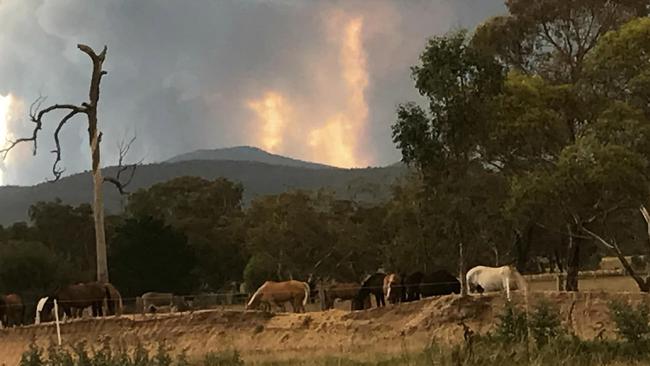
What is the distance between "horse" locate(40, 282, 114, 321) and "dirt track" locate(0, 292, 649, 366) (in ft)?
9.37

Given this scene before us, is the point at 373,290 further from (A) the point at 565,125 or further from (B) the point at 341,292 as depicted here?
(A) the point at 565,125

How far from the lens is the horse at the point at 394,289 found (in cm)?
3045

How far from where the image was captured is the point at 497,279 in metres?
25.9

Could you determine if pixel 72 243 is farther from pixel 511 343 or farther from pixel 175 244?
pixel 511 343

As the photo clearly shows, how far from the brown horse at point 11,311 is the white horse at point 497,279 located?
56.7ft

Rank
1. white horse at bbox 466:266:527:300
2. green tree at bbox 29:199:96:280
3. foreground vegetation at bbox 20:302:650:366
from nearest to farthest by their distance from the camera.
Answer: foreground vegetation at bbox 20:302:650:366, white horse at bbox 466:266:527:300, green tree at bbox 29:199:96:280

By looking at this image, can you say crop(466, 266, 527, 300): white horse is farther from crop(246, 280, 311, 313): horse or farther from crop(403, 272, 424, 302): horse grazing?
crop(246, 280, 311, 313): horse

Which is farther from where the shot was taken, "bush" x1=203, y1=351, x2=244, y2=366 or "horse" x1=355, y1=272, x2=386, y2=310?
"horse" x1=355, y1=272, x2=386, y2=310

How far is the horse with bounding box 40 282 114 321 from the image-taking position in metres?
28.1

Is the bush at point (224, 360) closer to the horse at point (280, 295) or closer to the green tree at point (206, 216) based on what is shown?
the horse at point (280, 295)

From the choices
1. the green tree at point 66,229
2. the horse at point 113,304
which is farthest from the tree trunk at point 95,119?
the green tree at point 66,229

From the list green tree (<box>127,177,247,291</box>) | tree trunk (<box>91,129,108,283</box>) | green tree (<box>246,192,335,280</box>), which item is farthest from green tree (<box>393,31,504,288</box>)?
green tree (<box>127,177,247,291</box>)

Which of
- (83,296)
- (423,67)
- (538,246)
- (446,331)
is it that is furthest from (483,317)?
(538,246)

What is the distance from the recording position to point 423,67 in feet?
101
